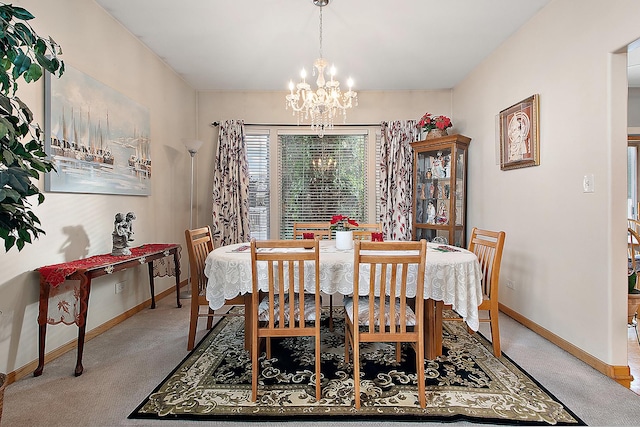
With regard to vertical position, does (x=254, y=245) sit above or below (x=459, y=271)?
above

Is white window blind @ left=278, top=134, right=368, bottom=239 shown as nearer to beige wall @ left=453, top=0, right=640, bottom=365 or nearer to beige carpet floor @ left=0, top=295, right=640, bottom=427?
beige wall @ left=453, top=0, right=640, bottom=365

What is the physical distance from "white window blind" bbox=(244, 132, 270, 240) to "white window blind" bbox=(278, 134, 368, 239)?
0.21 metres

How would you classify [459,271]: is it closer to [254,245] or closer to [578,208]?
[578,208]

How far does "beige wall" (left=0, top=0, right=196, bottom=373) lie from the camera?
2.15 m

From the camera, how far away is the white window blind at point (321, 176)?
4.89 metres

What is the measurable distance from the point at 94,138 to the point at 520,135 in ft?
12.2

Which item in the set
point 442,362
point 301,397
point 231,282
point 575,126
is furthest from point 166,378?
point 575,126

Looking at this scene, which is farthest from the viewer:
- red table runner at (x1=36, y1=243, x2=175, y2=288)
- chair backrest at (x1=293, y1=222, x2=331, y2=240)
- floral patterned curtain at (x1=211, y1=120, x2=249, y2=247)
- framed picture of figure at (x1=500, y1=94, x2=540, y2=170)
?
floral patterned curtain at (x1=211, y1=120, x2=249, y2=247)

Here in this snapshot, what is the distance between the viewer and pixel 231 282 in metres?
2.20

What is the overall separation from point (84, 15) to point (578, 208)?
13.3ft

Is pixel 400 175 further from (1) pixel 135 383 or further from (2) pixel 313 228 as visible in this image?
(1) pixel 135 383

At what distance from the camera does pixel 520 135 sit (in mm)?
3121

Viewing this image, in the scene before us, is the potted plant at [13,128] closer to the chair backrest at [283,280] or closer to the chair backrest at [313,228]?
the chair backrest at [283,280]

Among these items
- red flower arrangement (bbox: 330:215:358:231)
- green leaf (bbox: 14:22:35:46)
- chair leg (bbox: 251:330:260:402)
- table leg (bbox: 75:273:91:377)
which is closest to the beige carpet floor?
table leg (bbox: 75:273:91:377)
